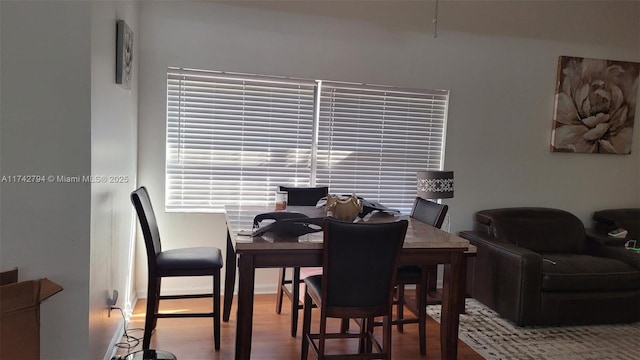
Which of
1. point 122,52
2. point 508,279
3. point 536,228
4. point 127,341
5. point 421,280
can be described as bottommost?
point 127,341

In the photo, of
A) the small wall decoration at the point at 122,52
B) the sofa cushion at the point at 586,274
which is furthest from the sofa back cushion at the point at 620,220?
the small wall decoration at the point at 122,52

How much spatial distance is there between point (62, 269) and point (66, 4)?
1162mm

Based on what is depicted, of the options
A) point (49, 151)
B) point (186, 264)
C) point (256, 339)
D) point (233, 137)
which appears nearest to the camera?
point (49, 151)

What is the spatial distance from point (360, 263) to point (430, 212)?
1067 millimetres

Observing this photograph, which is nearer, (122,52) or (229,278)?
(122,52)

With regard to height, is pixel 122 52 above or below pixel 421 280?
above

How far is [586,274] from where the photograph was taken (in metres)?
3.40

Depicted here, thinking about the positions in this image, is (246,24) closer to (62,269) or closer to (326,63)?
(326,63)

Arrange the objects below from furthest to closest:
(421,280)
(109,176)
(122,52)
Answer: (421,280) → (122,52) → (109,176)

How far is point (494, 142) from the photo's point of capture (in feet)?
14.1

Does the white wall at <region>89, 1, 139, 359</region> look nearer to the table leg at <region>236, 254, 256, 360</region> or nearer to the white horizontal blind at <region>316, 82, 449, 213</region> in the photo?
the table leg at <region>236, 254, 256, 360</region>

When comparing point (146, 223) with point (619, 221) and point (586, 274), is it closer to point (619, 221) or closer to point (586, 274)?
point (586, 274)

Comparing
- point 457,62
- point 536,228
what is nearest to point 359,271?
point 536,228

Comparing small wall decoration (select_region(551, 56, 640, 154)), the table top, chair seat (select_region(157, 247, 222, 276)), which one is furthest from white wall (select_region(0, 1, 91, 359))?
small wall decoration (select_region(551, 56, 640, 154))
